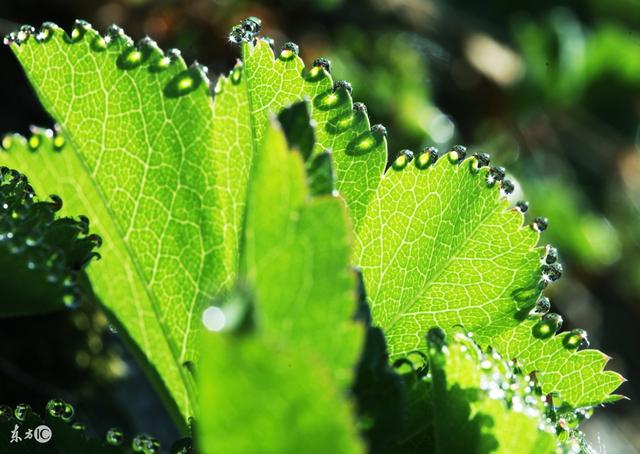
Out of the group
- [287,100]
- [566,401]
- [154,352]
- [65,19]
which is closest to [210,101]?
[287,100]

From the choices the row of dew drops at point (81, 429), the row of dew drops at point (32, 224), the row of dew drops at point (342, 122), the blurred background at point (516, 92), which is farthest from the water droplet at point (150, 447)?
the blurred background at point (516, 92)

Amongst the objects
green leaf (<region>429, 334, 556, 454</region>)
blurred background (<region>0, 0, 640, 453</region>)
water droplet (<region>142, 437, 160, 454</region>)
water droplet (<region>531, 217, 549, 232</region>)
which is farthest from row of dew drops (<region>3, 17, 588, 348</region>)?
blurred background (<region>0, 0, 640, 453</region>)

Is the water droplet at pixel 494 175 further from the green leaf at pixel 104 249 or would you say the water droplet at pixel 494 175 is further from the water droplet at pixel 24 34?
the water droplet at pixel 24 34

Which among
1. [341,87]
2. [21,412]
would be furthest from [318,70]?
[21,412]

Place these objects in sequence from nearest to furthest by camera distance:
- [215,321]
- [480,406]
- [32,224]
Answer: [215,321] → [480,406] → [32,224]

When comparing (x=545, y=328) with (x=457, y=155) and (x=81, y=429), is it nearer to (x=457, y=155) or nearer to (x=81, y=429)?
(x=457, y=155)

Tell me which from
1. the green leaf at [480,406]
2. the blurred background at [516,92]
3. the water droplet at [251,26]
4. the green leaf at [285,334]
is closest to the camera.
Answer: the green leaf at [285,334]
